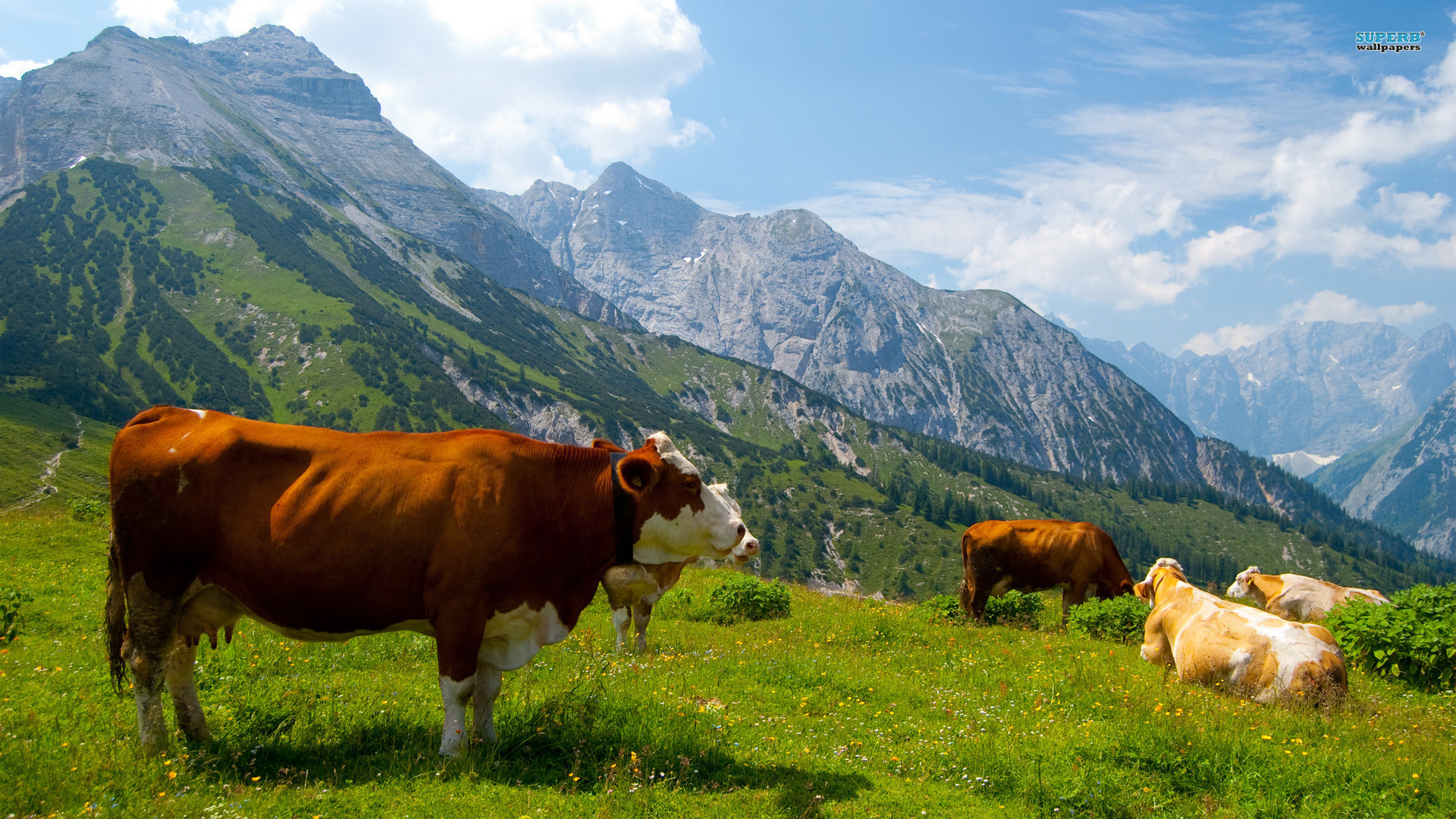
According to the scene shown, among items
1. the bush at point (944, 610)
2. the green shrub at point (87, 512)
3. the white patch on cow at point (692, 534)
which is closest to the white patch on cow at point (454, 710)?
the white patch on cow at point (692, 534)

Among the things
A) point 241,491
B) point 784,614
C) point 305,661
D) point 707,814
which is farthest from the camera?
point 784,614

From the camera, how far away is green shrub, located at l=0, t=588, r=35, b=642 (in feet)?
36.3

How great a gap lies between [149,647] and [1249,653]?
13.9 meters

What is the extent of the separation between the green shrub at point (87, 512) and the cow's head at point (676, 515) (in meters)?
23.3

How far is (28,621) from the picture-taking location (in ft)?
39.1

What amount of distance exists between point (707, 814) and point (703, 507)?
297cm

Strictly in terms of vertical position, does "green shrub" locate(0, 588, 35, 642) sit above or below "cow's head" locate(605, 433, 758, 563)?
below

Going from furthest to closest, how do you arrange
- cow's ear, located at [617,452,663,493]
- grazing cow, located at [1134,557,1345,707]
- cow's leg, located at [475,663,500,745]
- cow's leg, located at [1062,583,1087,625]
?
cow's leg, located at [1062,583,1087,625] < grazing cow, located at [1134,557,1345,707] < cow's ear, located at [617,452,663,493] < cow's leg, located at [475,663,500,745]

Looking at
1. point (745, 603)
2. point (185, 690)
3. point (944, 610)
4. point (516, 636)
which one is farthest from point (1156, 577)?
point (185, 690)

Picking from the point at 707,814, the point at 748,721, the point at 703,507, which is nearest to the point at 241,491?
the point at 703,507

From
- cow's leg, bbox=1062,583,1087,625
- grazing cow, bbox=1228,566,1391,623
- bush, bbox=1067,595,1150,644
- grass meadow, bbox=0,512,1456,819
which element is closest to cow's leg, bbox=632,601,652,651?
grass meadow, bbox=0,512,1456,819

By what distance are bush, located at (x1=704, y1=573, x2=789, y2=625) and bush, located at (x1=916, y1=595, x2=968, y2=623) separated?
3.49 metres

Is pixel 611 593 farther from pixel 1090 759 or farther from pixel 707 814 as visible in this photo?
pixel 1090 759

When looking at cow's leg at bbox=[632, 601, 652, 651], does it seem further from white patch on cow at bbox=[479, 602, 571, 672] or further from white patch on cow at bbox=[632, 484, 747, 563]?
white patch on cow at bbox=[479, 602, 571, 672]
